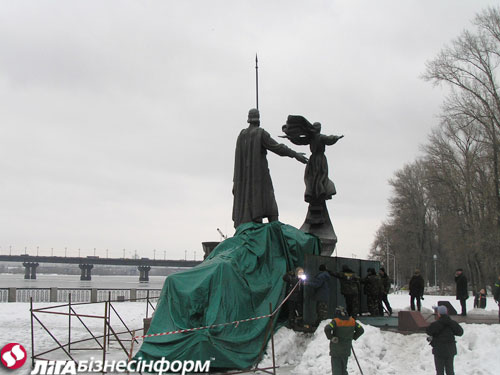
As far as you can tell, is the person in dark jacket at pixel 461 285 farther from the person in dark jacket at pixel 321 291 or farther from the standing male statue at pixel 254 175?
the standing male statue at pixel 254 175

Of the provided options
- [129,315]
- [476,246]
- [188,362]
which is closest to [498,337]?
[188,362]

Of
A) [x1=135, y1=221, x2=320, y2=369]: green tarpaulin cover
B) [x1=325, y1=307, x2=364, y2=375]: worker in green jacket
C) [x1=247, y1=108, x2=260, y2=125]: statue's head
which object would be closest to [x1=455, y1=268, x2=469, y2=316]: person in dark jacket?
[x1=135, y1=221, x2=320, y2=369]: green tarpaulin cover

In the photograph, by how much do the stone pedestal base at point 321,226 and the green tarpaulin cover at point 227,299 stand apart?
226 cm

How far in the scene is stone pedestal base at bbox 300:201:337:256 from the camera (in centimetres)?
1638

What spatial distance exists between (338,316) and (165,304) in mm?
4740

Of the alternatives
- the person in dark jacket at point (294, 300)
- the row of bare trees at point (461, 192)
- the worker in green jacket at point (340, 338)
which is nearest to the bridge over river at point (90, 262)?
the row of bare trees at point (461, 192)

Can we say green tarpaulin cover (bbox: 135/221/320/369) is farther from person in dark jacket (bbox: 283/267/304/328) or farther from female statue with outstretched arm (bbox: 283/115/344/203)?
female statue with outstretched arm (bbox: 283/115/344/203)

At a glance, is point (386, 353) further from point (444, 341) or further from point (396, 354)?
point (444, 341)

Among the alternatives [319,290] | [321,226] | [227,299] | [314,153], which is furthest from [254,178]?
[227,299]

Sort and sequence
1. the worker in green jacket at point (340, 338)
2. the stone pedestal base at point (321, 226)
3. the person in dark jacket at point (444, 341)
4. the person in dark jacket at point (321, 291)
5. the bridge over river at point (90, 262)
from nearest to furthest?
the person in dark jacket at point (444, 341) < the worker in green jacket at point (340, 338) < the person in dark jacket at point (321, 291) < the stone pedestal base at point (321, 226) < the bridge over river at point (90, 262)

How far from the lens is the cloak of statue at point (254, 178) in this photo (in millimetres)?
15391

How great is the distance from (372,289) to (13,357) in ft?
30.3

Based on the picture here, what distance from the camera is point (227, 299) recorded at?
12.0 m

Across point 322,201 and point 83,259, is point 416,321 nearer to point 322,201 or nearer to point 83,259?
point 322,201
